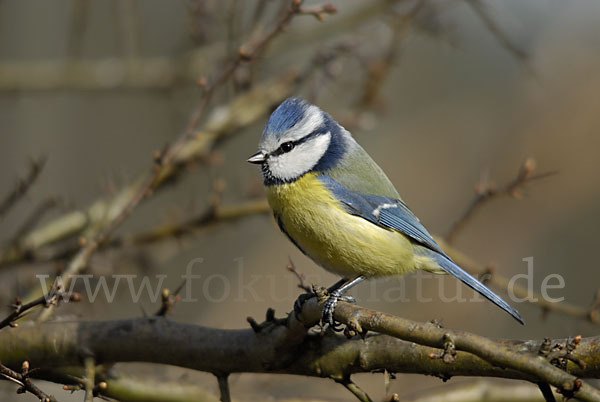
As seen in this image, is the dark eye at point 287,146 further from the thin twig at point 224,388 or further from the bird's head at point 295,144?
the thin twig at point 224,388

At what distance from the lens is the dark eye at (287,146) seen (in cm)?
248

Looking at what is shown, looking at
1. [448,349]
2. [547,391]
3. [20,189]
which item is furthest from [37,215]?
[547,391]

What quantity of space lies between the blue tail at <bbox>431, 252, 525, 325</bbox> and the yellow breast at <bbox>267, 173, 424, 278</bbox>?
0.35 ft

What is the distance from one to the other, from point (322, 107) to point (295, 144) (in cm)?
96

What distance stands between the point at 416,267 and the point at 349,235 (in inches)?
12.5

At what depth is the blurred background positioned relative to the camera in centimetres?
286

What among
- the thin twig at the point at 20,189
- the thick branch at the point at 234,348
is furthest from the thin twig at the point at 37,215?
the thick branch at the point at 234,348

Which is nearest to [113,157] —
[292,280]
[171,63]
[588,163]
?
[292,280]

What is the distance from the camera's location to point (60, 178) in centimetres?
602

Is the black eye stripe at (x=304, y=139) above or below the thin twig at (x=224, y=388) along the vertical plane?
above

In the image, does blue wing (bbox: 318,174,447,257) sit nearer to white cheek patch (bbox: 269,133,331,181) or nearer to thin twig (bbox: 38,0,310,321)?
white cheek patch (bbox: 269,133,331,181)

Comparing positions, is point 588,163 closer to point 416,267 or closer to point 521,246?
point 521,246

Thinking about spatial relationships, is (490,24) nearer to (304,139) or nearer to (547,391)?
(304,139)

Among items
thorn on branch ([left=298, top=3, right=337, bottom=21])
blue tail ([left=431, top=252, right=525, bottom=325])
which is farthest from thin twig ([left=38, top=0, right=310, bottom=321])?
blue tail ([left=431, top=252, right=525, bottom=325])
